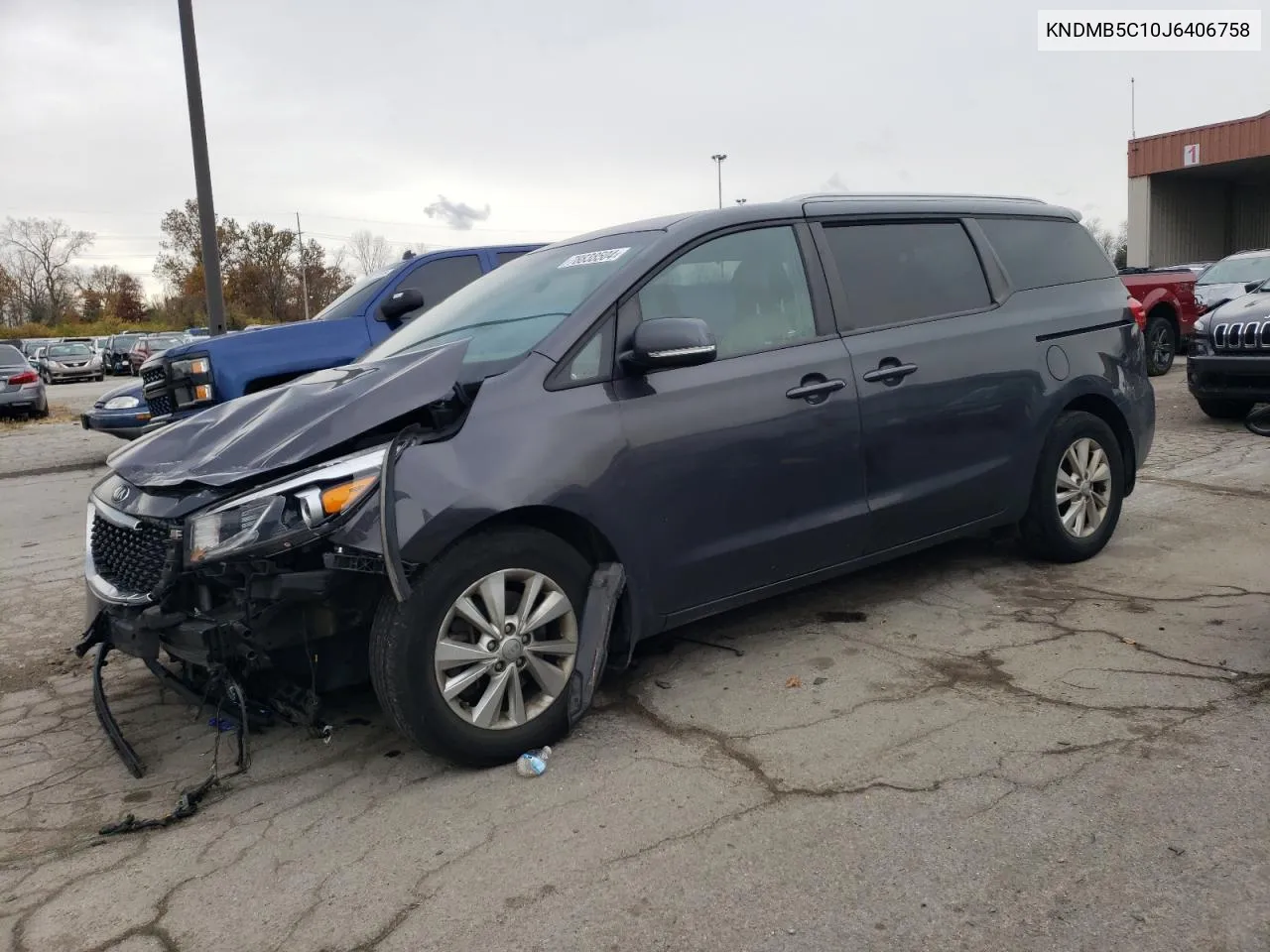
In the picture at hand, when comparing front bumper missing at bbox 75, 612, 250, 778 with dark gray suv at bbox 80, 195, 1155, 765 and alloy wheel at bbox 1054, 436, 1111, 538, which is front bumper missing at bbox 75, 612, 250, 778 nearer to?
dark gray suv at bbox 80, 195, 1155, 765

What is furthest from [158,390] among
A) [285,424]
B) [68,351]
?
[68,351]

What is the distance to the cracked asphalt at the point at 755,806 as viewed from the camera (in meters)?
2.41

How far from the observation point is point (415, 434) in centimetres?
322

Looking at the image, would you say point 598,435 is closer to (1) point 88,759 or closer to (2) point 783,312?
(2) point 783,312

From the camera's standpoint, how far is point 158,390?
879 centimetres

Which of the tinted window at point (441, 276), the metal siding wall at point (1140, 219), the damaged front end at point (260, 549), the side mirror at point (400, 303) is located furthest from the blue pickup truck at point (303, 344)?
the metal siding wall at point (1140, 219)

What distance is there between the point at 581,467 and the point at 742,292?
1.09 m

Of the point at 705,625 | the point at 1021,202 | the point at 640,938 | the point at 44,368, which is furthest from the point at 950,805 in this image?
the point at 44,368

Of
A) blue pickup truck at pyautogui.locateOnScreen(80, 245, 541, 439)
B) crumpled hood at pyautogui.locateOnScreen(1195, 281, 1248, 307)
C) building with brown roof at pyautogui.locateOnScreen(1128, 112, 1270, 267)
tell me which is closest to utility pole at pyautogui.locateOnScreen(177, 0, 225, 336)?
blue pickup truck at pyautogui.locateOnScreen(80, 245, 541, 439)

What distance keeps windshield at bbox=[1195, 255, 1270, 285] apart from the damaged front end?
13957 millimetres

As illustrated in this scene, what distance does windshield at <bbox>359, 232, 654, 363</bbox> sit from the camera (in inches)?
144

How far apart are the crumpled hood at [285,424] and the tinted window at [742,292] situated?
31.6 inches

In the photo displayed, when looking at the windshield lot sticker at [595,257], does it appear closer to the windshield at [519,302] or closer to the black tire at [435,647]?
the windshield at [519,302]

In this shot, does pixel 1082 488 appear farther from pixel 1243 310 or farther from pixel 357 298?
pixel 357 298
